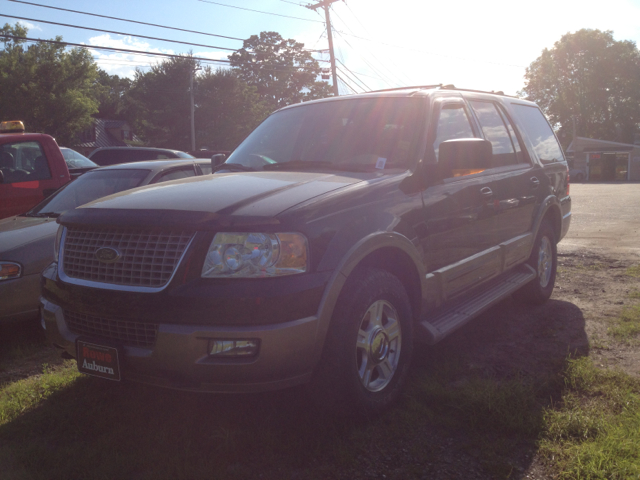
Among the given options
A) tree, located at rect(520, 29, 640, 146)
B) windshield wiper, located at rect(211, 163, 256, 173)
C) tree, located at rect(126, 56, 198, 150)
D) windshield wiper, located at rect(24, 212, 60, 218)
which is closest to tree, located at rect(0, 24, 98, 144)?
tree, located at rect(126, 56, 198, 150)

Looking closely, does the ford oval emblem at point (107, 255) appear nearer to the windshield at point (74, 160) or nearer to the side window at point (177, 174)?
the side window at point (177, 174)

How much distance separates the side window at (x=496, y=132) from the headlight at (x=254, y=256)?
8.47 feet

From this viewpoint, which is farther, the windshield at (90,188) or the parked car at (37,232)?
the windshield at (90,188)

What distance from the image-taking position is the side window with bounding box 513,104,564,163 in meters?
5.53

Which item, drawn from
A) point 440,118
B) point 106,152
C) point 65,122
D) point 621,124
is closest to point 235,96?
point 65,122

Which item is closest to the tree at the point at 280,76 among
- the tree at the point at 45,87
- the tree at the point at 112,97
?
the tree at the point at 112,97

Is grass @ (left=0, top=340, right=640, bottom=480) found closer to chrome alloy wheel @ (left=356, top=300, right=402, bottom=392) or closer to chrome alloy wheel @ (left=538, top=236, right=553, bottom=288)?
chrome alloy wheel @ (left=356, top=300, right=402, bottom=392)

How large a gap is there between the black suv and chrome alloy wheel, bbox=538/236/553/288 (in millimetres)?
1489

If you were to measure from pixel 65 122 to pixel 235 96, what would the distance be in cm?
1535

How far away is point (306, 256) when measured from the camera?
2691mm

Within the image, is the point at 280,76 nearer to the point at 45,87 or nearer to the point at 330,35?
the point at 45,87

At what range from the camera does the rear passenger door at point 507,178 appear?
14.9 feet

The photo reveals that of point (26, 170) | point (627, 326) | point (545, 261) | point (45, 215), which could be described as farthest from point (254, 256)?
point (26, 170)

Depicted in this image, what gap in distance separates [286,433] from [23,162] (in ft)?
19.4
